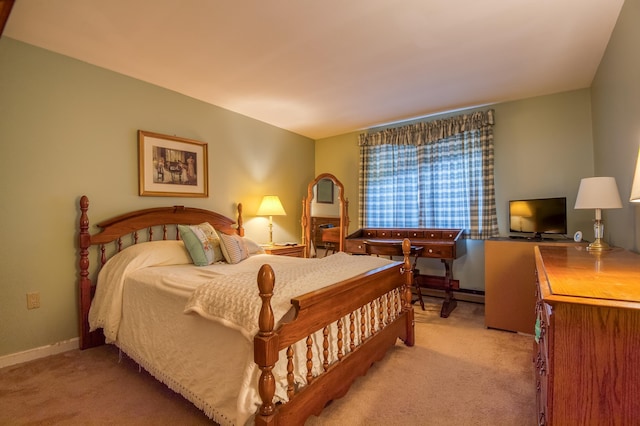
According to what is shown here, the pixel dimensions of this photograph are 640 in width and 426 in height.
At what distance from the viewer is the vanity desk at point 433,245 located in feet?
11.0

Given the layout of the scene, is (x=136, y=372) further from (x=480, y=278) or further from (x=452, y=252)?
(x=480, y=278)

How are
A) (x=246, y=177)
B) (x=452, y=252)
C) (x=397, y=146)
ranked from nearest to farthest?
(x=452, y=252), (x=246, y=177), (x=397, y=146)

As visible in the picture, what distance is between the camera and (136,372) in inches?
87.1

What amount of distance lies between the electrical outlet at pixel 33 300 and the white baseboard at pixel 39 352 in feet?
1.09

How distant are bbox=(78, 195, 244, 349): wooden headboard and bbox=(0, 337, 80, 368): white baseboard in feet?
0.28

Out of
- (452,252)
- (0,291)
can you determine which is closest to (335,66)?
(452,252)

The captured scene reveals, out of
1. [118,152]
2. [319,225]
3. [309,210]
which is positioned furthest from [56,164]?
[319,225]

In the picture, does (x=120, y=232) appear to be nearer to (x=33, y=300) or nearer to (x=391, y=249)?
(x=33, y=300)

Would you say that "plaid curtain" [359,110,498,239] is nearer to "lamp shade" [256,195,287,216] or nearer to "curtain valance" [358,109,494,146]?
"curtain valance" [358,109,494,146]

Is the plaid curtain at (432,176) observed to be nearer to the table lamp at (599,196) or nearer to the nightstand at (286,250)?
the nightstand at (286,250)

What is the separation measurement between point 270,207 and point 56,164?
7.09ft

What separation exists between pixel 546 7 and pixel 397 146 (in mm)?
2449

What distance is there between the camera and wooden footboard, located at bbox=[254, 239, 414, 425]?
4.26 feet

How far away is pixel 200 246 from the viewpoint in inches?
108
